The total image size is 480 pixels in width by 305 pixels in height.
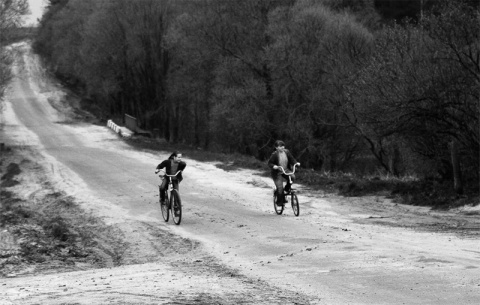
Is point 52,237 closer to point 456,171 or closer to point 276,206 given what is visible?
point 276,206

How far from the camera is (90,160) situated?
125 ft

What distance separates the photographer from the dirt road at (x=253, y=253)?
10609 millimetres

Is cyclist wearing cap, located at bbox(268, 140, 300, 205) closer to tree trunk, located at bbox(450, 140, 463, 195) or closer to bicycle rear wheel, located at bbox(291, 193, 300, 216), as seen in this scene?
bicycle rear wheel, located at bbox(291, 193, 300, 216)

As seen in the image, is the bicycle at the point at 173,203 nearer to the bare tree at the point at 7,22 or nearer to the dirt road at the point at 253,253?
the dirt road at the point at 253,253

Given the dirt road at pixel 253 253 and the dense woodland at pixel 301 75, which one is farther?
the dense woodland at pixel 301 75

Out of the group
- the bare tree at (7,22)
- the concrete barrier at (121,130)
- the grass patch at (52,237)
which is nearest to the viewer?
the grass patch at (52,237)

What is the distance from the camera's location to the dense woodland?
78.5 ft

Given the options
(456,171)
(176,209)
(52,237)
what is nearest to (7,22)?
(52,237)

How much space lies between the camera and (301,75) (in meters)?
42.4

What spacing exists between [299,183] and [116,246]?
11186mm

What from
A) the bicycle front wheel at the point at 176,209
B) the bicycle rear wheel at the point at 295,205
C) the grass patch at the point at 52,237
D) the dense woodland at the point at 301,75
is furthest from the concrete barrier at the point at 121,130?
the bicycle rear wheel at the point at 295,205

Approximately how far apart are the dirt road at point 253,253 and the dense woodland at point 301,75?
360 centimetres

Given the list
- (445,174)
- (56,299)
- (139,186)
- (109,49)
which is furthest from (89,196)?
(109,49)

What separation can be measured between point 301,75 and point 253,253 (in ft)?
92.9
